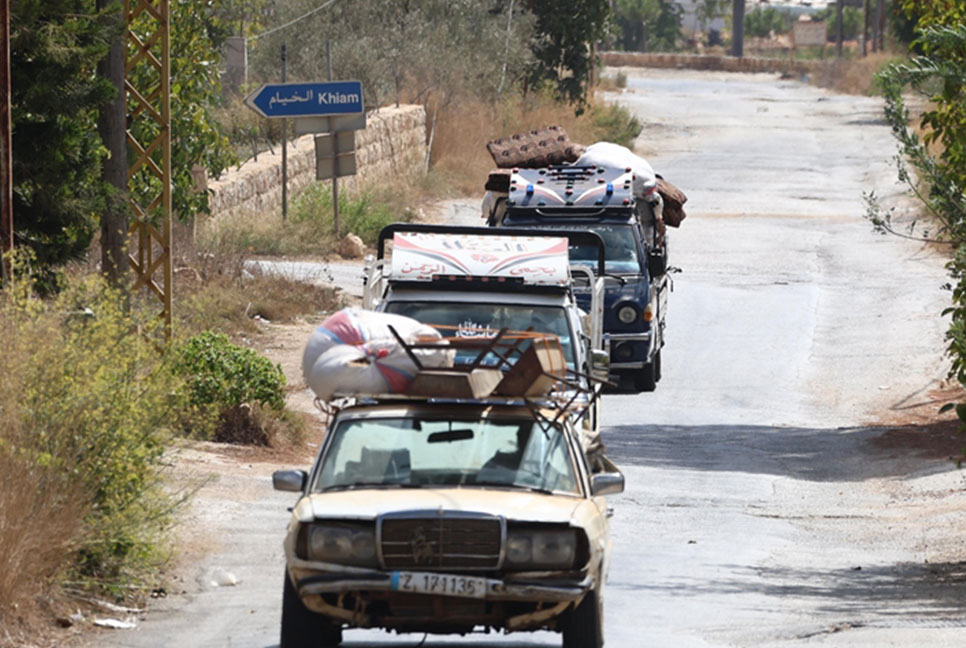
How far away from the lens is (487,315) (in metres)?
14.4

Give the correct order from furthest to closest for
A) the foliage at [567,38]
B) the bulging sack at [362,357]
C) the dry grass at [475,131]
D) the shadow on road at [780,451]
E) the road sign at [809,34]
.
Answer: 1. the road sign at [809,34]
2. the foliage at [567,38]
3. the dry grass at [475,131]
4. the shadow on road at [780,451]
5. the bulging sack at [362,357]

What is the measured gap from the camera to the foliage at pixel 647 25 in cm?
13438

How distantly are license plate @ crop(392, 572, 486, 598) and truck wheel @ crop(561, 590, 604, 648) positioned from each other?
573mm

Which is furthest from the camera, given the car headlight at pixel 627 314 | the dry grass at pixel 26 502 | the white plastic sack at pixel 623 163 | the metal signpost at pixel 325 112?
the metal signpost at pixel 325 112

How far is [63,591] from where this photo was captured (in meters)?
10.4

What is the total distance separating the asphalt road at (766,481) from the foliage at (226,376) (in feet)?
4.60

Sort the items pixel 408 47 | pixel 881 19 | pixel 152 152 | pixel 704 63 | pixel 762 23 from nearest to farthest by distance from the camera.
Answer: pixel 152 152, pixel 408 47, pixel 881 19, pixel 704 63, pixel 762 23

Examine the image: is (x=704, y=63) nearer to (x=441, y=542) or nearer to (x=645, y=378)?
(x=645, y=378)

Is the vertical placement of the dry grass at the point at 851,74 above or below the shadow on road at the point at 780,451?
above

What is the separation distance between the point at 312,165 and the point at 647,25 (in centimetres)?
10896

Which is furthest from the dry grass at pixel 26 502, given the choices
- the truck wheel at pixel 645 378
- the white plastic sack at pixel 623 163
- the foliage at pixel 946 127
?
the white plastic sack at pixel 623 163

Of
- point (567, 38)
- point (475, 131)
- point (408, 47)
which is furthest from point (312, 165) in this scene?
point (567, 38)

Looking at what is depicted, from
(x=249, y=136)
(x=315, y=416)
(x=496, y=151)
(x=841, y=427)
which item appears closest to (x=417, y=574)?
(x=315, y=416)

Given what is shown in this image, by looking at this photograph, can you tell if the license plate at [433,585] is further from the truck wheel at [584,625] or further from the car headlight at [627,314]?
the car headlight at [627,314]
